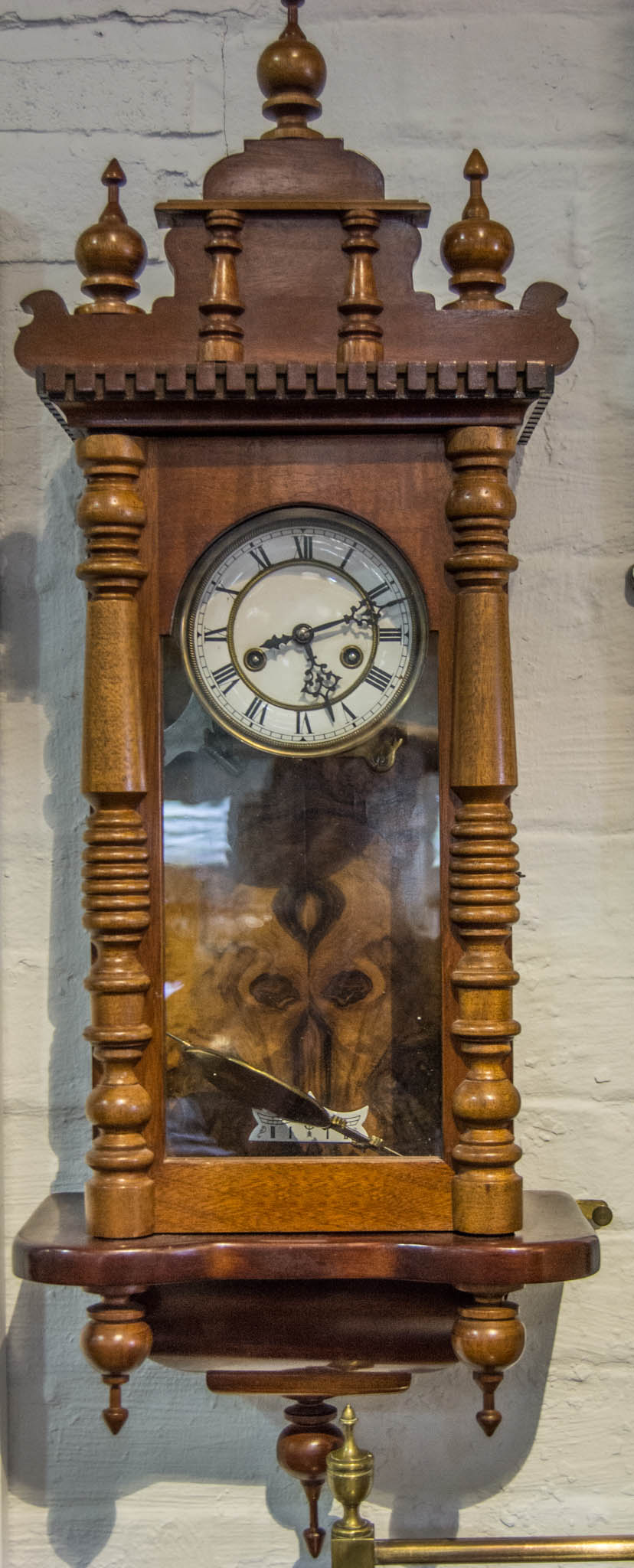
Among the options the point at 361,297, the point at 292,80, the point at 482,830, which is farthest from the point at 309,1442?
the point at 292,80

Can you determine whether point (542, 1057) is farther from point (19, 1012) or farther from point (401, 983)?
point (19, 1012)

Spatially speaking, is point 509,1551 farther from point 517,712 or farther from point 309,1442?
point 517,712

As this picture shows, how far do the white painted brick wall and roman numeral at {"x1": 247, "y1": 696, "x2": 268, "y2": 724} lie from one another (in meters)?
0.27

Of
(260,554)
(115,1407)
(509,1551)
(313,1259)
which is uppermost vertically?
(260,554)

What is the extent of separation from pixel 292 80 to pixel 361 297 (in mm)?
174

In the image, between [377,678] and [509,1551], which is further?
[509,1551]

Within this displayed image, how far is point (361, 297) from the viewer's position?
0.97 meters

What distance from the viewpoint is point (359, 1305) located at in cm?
99

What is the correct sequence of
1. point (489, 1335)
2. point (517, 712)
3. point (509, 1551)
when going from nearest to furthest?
1. point (489, 1335)
2. point (509, 1551)
3. point (517, 712)

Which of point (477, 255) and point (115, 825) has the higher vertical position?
point (477, 255)

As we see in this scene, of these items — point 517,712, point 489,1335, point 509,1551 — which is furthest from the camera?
point 517,712

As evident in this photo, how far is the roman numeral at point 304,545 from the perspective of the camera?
1.00 m

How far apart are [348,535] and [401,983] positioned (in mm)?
298

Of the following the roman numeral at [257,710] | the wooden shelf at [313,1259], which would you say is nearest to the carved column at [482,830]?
the wooden shelf at [313,1259]
